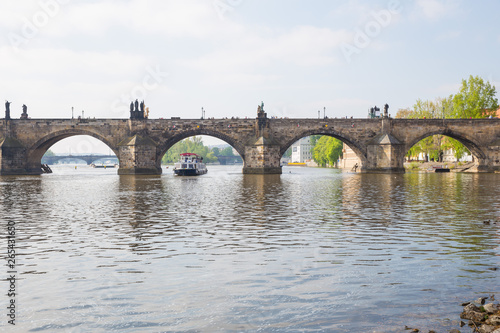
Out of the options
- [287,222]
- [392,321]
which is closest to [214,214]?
[287,222]

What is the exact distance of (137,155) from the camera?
68312mm

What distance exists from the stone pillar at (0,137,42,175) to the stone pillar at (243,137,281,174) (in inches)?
1215

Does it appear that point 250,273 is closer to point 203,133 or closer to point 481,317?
point 481,317

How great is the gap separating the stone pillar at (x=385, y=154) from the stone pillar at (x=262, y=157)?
13131 millimetres

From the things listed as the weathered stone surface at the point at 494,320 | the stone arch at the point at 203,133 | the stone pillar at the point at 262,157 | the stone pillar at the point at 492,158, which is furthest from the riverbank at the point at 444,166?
the weathered stone surface at the point at 494,320

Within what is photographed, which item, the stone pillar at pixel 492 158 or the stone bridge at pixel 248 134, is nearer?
the stone bridge at pixel 248 134

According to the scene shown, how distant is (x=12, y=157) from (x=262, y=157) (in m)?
34.2

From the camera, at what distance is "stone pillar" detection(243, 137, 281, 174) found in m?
67.8

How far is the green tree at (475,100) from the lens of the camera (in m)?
76.9

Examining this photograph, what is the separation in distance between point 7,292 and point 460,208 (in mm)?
18212

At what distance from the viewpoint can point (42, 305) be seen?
7.41 m

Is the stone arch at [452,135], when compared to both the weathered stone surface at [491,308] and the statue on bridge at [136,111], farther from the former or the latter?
Result: the weathered stone surface at [491,308]

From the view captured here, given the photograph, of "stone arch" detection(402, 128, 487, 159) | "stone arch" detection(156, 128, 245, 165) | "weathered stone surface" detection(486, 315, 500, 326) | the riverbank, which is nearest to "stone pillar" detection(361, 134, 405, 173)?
"stone arch" detection(402, 128, 487, 159)

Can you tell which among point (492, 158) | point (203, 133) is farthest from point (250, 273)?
point (492, 158)
